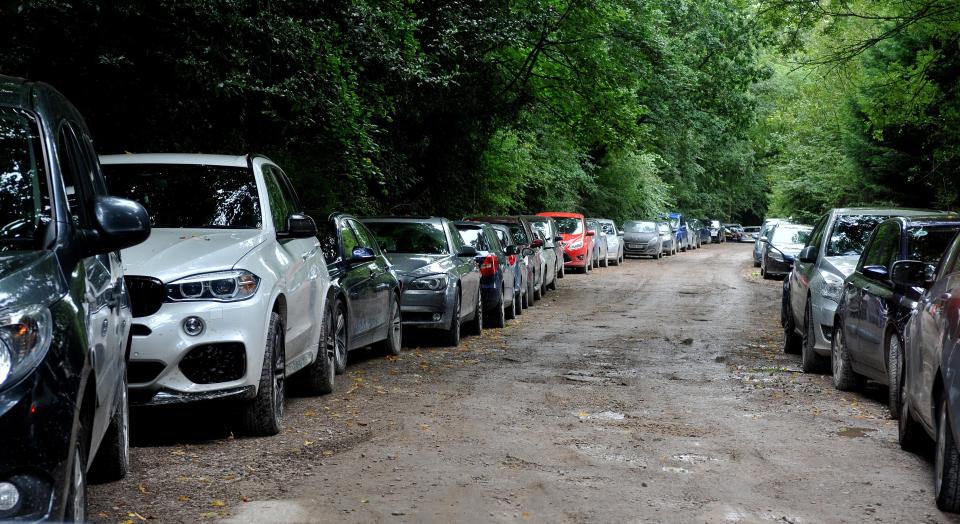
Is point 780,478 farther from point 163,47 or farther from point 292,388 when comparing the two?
point 163,47

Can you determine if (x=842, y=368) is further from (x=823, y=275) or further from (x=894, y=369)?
(x=894, y=369)

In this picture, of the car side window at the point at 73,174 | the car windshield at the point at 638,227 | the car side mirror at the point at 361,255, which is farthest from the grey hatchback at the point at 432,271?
the car windshield at the point at 638,227

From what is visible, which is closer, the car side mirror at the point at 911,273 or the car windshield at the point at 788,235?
the car side mirror at the point at 911,273

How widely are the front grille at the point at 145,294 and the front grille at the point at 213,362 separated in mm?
385

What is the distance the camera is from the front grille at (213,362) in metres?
7.27

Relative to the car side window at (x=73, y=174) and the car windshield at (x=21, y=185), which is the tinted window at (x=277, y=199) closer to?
the car side window at (x=73, y=174)

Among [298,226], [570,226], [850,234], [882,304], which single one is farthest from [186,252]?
[570,226]

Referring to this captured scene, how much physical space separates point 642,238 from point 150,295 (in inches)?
1619

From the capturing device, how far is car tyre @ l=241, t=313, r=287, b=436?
25.1ft

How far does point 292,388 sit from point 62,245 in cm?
576

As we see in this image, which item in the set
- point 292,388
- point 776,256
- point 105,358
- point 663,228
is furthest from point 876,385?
point 663,228

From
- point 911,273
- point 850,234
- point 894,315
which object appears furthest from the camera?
point 850,234

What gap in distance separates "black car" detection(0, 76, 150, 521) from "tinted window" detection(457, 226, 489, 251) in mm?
12039

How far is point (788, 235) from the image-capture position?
31312 millimetres
